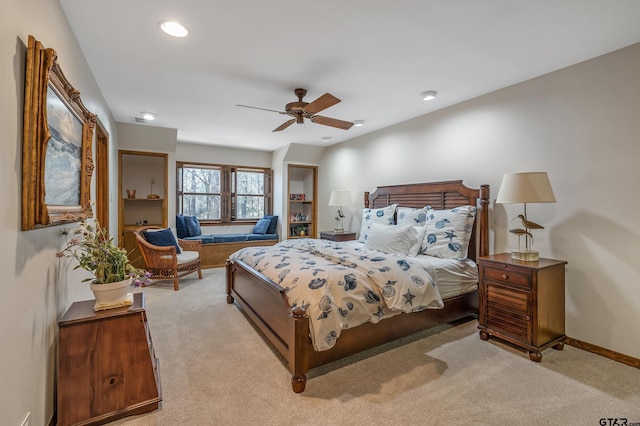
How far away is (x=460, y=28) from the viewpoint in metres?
2.16

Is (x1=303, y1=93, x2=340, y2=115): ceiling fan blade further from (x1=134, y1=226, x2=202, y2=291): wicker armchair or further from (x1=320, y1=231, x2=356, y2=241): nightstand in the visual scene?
(x1=134, y1=226, x2=202, y2=291): wicker armchair

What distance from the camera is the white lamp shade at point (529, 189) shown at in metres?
2.57

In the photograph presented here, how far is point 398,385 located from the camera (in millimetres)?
2086

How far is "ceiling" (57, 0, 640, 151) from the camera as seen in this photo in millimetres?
1961

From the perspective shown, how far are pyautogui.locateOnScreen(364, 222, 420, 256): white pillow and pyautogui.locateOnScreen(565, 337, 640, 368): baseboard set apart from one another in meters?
1.60

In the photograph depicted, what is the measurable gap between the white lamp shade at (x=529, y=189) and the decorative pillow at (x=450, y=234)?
0.65 meters

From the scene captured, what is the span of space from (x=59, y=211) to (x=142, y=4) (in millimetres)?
1379

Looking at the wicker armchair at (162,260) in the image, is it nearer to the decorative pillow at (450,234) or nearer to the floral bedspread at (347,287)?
the floral bedspread at (347,287)

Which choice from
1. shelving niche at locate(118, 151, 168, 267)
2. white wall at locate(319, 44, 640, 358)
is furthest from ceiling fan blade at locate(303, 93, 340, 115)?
shelving niche at locate(118, 151, 168, 267)

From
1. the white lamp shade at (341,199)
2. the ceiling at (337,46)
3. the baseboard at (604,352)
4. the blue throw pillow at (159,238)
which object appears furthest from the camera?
the white lamp shade at (341,199)

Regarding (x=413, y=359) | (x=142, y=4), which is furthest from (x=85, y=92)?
(x=413, y=359)

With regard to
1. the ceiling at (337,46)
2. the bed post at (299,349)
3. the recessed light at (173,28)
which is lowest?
the bed post at (299,349)

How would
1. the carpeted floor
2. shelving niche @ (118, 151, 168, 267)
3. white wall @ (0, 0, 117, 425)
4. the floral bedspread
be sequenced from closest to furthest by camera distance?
white wall @ (0, 0, 117, 425) → the carpeted floor → the floral bedspread → shelving niche @ (118, 151, 168, 267)

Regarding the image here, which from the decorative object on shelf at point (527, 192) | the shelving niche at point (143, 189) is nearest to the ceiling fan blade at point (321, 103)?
the decorative object on shelf at point (527, 192)
